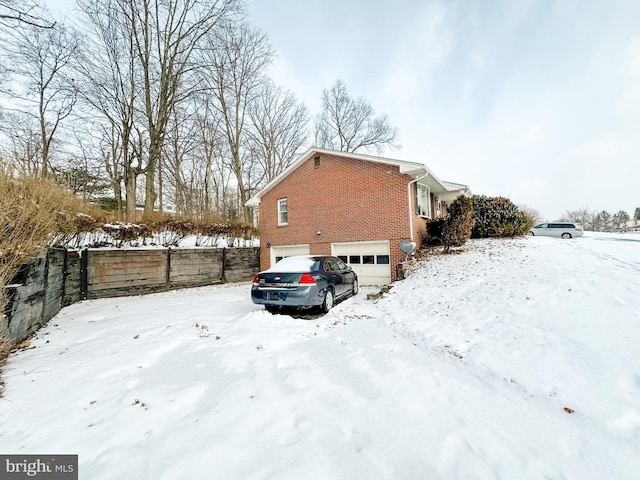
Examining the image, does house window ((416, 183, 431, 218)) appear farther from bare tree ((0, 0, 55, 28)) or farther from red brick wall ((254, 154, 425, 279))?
bare tree ((0, 0, 55, 28))

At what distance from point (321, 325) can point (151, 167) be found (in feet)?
43.4

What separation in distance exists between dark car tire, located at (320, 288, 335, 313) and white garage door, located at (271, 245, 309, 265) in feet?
20.1

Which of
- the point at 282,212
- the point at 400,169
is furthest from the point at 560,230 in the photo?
the point at 282,212

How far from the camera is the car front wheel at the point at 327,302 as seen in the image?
641 centimetres

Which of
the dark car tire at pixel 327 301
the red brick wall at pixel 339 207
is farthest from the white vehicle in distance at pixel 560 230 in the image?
the dark car tire at pixel 327 301

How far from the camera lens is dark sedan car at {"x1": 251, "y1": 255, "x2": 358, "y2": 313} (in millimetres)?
6000

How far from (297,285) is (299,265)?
2.29 ft

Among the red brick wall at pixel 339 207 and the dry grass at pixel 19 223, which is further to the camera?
the red brick wall at pixel 339 207

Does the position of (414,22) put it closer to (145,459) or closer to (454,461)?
(454,461)

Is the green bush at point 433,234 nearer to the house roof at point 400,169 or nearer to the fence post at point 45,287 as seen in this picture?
the house roof at point 400,169

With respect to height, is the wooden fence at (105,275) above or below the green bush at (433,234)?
below

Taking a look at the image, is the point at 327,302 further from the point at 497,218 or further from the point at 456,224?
the point at 497,218

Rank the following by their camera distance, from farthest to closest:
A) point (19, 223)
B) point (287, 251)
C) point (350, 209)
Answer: point (287, 251) < point (350, 209) < point (19, 223)

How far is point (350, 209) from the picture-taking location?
38.2 feet
